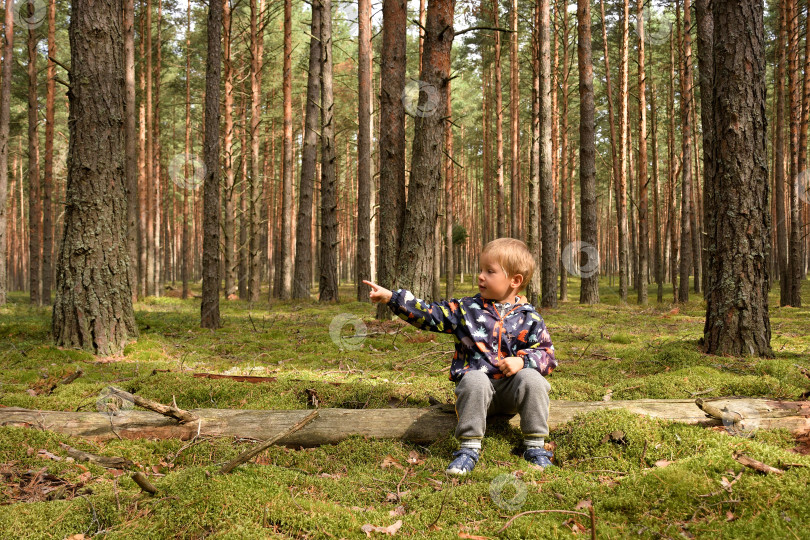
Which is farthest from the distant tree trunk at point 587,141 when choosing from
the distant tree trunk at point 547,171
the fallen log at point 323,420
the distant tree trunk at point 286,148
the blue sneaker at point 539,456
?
the blue sneaker at point 539,456

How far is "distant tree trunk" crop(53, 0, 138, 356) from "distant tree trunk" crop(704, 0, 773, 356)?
23.5 ft

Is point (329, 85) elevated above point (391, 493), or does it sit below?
above

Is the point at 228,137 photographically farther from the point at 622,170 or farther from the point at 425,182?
the point at 622,170

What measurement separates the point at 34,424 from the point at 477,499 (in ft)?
9.75

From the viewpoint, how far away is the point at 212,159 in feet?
28.0

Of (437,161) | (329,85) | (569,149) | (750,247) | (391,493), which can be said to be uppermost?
(569,149)

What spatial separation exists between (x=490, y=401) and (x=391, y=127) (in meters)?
6.50

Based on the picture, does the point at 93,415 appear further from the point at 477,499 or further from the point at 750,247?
the point at 750,247

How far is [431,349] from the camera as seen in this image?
21.5 ft

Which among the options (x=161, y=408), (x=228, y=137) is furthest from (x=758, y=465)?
(x=228, y=137)

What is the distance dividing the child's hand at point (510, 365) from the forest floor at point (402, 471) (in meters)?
0.53

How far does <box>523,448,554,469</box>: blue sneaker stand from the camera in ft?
10.0

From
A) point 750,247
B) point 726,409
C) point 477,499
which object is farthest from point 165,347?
point 750,247

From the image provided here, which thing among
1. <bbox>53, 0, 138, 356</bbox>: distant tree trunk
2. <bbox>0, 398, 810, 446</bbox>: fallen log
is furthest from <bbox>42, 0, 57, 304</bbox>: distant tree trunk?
<bbox>0, 398, 810, 446</bbox>: fallen log
